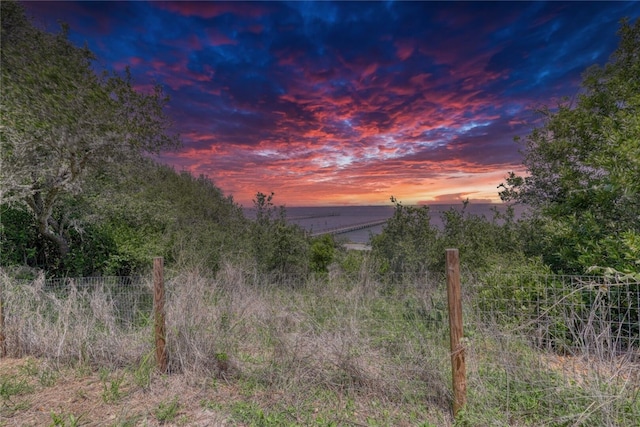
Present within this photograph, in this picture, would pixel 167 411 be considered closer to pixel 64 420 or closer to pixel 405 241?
pixel 64 420

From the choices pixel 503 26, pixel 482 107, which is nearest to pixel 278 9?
pixel 503 26

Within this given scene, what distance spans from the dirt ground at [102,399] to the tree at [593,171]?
4.87 meters

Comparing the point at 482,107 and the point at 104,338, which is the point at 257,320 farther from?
the point at 482,107

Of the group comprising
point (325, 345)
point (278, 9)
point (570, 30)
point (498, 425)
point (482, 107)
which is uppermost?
point (278, 9)

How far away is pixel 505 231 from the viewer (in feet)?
22.2

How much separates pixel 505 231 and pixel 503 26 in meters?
4.49

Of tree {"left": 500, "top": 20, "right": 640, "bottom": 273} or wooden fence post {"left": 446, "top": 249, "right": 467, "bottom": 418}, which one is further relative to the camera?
tree {"left": 500, "top": 20, "right": 640, "bottom": 273}

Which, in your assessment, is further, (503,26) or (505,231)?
(505,231)

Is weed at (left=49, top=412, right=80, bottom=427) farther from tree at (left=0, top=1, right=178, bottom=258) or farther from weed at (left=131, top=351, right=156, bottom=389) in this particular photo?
tree at (left=0, top=1, right=178, bottom=258)

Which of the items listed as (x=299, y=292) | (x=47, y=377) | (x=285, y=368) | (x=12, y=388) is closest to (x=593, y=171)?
(x=299, y=292)

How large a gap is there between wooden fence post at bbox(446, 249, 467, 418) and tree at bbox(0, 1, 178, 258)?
6434 mm

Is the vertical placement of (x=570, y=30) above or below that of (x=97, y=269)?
above

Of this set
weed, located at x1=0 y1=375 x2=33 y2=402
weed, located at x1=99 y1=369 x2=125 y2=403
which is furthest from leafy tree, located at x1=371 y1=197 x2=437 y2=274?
weed, located at x1=0 y1=375 x2=33 y2=402

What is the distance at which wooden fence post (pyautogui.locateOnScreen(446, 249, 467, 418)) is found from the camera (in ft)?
7.68
